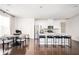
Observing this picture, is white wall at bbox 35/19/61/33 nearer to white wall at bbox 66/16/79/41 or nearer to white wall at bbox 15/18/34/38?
white wall at bbox 66/16/79/41

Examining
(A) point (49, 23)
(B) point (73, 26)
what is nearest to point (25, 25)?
(A) point (49, 23)

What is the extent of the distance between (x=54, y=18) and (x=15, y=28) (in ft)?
7.69

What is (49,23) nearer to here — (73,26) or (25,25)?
(73,26)

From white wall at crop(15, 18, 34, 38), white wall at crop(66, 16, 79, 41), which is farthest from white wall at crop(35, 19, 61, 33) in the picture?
white wall at crop(15, 18, 34, 38)

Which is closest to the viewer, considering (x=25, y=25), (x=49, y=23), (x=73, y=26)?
(x=49, y=23)

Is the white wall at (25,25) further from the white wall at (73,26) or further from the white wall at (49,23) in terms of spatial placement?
the white wall at (73,26)

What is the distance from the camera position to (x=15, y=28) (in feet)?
21.7

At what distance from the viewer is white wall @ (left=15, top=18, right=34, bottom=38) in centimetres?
667

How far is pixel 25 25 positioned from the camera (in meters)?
7.74

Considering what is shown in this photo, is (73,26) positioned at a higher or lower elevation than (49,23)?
lower
